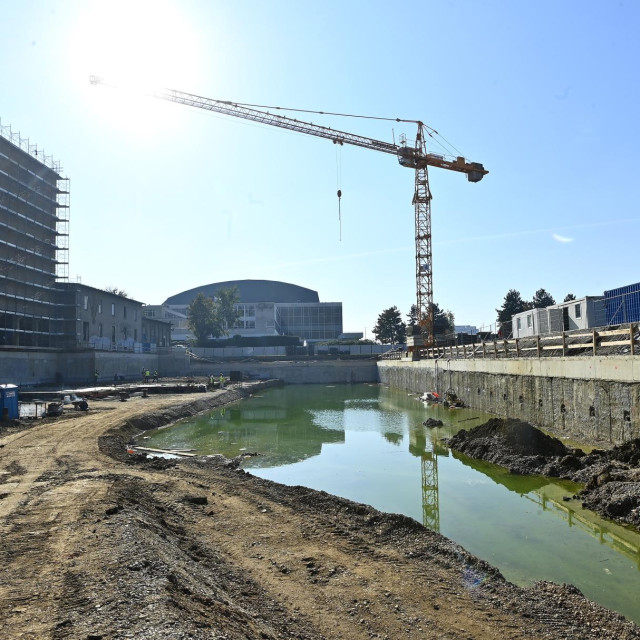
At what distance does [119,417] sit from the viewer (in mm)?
28094

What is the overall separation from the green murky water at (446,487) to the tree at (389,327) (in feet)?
260

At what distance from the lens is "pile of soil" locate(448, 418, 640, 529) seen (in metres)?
11.0

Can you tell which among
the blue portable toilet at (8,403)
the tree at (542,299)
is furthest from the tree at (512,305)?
the blue portable toilet at (8,403)

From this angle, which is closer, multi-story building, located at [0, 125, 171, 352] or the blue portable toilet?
the blue portable toilet

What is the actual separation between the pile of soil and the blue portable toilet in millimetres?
21163

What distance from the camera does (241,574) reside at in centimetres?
764

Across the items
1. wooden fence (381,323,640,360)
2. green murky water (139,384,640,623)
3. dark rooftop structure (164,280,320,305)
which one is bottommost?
green murky water (139,384,640,623)

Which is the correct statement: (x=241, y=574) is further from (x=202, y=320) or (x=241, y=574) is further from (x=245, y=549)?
(x=202, y=320)

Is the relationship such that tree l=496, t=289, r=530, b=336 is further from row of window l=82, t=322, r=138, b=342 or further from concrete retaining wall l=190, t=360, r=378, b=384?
row of window l=82, t=322, r=138, b=342

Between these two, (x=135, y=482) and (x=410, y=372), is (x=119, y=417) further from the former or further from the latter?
(x=410, y=372)

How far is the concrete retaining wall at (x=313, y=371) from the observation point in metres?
75.2

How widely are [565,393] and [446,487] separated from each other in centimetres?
879

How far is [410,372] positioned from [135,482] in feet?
140

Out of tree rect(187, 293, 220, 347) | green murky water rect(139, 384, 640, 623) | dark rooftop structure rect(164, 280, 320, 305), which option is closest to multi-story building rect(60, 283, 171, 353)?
tree rect(187, 293, 220, 347)
